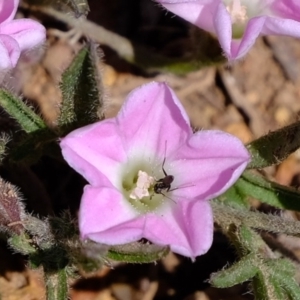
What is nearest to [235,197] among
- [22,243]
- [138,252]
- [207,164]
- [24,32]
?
[207,164]

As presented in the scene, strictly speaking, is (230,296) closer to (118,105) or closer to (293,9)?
(118,105)

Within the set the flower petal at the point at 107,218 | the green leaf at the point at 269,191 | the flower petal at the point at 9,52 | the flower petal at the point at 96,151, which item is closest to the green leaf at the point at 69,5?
the flower petal at the point at 9,52

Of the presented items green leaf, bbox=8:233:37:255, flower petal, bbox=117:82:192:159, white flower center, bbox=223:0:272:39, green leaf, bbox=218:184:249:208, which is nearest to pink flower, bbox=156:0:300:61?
white flower center, bbox=223:0:272:39

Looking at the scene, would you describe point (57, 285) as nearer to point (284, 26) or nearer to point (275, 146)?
point (275, 146)

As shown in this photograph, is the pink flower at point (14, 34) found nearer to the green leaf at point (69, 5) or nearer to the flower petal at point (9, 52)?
the flower petal at point (9, 52)

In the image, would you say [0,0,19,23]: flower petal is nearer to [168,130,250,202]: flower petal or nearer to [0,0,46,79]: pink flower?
[0,0,46,79]: pink flower

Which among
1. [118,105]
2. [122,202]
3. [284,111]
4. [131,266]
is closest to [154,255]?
[122,202]
